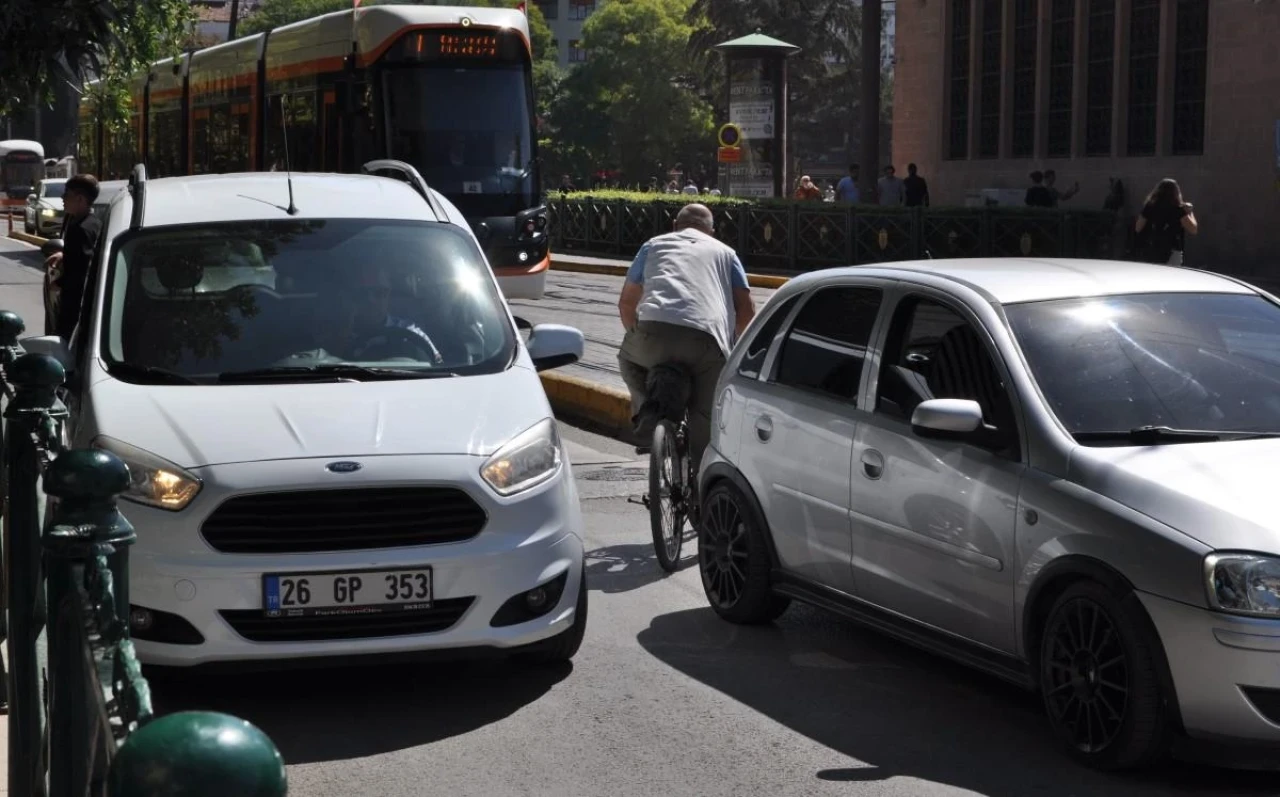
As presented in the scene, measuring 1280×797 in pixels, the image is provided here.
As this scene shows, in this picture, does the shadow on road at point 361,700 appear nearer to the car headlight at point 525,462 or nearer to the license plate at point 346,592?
the license plate at point 346,592

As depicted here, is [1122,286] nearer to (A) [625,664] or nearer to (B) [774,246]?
(A) [625,664]

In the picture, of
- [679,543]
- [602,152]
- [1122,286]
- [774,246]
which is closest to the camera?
[1122,286]

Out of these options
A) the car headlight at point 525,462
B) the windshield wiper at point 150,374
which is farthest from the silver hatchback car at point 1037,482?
the windshield wiper at point 150,374

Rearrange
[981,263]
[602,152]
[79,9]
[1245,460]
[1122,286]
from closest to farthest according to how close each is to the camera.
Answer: [1245,460], [79,9], [1122,286], [981,263], [602,152]

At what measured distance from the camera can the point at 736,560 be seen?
23.4 ft

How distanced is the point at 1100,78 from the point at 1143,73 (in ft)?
3.66

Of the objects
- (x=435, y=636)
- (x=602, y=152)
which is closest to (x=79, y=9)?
(x=435, y=636)

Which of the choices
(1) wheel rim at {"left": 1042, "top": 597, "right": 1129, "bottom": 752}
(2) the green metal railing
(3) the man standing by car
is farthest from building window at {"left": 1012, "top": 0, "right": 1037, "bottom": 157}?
(2) the green metal railing

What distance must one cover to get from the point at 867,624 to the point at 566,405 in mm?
7450

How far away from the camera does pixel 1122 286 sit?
622 cm

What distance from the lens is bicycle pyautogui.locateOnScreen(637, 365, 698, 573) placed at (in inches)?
320

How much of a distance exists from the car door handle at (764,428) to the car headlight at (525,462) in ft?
3.62

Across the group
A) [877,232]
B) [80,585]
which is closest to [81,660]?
[80,585]

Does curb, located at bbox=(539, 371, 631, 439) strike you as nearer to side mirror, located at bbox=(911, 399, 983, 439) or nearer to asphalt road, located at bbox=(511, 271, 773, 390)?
asphalt road, located at bbox=(511, 271, 773, 390)
